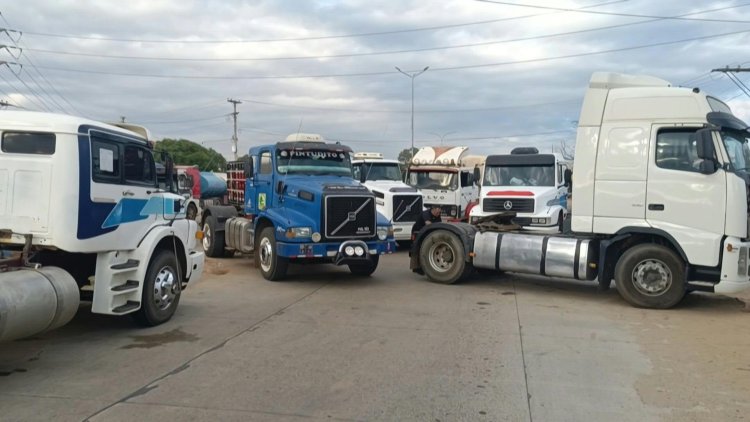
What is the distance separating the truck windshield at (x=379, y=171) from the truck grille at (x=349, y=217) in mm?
6549

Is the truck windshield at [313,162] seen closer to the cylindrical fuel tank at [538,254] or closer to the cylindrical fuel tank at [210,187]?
the cylindrical fuel tank at [538,254]

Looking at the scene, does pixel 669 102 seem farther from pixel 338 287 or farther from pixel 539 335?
pixel 338 287

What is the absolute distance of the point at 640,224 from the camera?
9.21 metres

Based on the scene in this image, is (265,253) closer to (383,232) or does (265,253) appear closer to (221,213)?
(383,232)

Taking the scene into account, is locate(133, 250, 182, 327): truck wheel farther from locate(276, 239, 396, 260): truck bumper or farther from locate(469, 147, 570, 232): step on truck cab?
locate(469, 147, 570, 232): step on truck cab

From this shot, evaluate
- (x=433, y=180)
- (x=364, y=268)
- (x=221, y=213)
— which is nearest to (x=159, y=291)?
(x=364, y=268)

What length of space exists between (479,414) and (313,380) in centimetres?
164

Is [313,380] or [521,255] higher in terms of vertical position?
[521,255]

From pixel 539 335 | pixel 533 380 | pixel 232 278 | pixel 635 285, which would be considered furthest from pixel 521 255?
pixel 232 278

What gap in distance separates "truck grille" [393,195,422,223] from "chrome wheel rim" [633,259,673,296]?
317 inches

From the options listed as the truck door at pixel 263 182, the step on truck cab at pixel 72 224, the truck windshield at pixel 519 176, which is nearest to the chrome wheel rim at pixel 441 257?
the truck door at pixel 263 182

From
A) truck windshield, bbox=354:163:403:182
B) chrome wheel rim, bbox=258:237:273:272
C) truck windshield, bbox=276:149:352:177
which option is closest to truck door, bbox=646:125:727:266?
truck windshield, bbox=276:149:352:177

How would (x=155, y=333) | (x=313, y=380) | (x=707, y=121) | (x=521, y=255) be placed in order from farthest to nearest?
1. (x=521, y=255)
2. (x=707, y=121)
3. (x=155, y=333)
4. (x=313, y=380)

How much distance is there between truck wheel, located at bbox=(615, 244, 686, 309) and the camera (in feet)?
29.5
